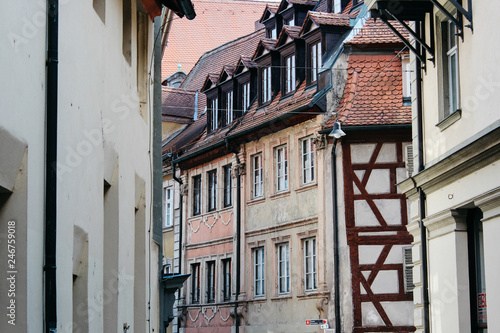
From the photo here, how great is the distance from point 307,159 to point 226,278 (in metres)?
6.22

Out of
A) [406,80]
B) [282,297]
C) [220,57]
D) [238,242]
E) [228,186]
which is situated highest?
[220,57]

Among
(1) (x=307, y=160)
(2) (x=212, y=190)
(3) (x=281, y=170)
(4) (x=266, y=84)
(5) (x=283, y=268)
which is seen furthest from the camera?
(2) (x=212, y=190)

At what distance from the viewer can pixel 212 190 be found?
33844mm

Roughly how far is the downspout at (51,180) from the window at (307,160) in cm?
2024

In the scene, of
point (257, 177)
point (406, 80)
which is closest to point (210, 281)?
point (257, 177)

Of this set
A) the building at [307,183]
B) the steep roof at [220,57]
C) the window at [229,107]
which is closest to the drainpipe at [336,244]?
the building at [307,183]

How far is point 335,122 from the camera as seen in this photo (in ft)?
84.7

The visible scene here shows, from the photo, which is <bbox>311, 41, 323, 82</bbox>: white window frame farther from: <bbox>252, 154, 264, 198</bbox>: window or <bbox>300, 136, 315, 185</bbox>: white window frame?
<bbox>252, 154, 264, 198</bbox>: window

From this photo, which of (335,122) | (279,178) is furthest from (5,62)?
(279,178)

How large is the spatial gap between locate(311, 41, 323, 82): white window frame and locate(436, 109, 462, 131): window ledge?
44.0 feet

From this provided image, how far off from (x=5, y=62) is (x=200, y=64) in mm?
33791

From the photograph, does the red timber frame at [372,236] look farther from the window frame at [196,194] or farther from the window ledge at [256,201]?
the window frame at [196,194]

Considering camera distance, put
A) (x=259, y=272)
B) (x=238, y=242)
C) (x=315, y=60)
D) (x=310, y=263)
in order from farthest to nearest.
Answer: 1. (x=238, y=242)
2. (x=259, y=272)
3. (x=315, y=60)
4. (x=310, y=263)

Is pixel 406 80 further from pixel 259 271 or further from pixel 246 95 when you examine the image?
pixel 259 271
